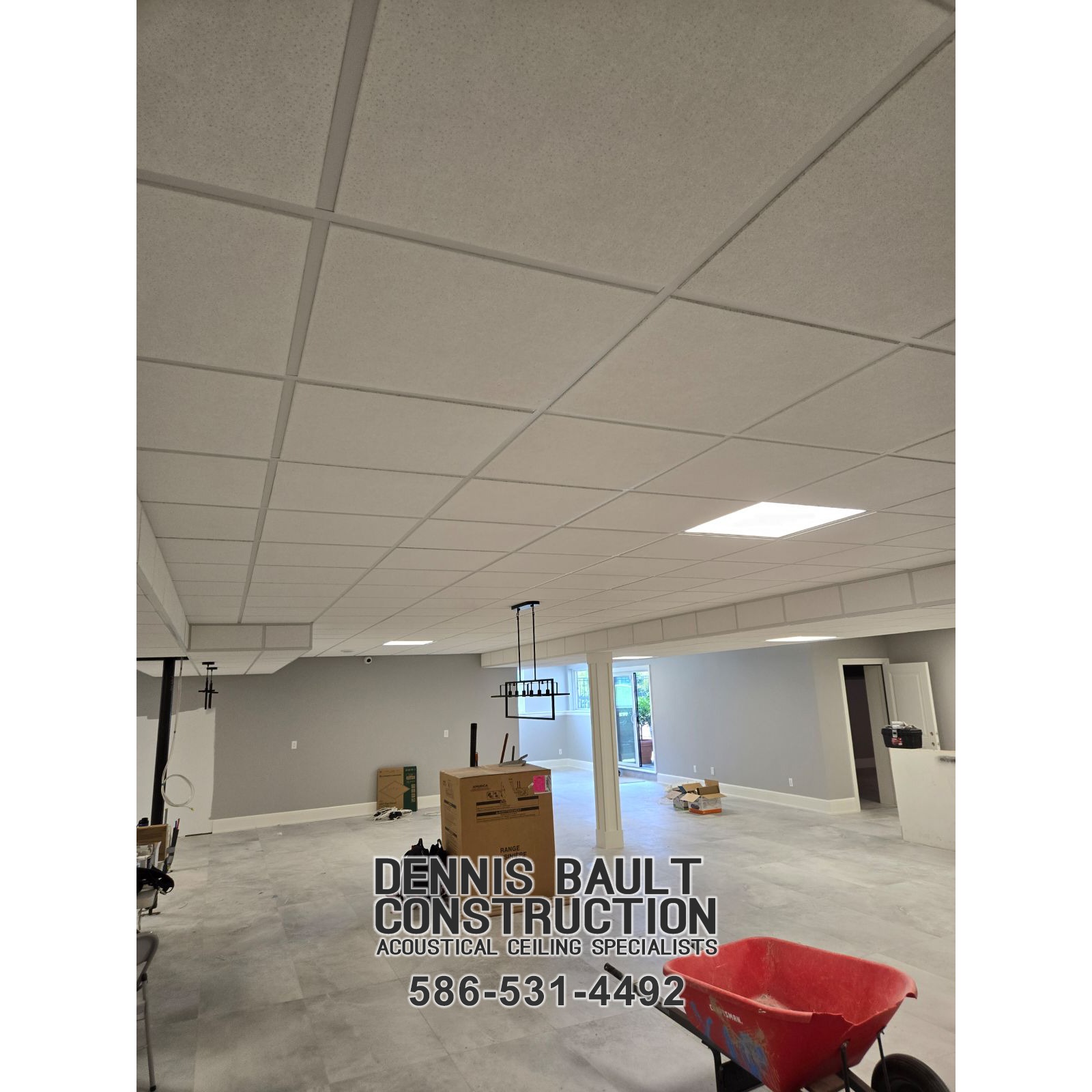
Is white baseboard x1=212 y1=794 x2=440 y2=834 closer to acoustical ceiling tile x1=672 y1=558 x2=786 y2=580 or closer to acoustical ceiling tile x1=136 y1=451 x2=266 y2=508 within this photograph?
acoustical ceiling tile x1=672 y1=558 x2=786 y2=580

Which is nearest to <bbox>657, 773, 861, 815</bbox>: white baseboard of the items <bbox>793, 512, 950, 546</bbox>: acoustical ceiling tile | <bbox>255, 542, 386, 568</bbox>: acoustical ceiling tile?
<bbox>793, 512, 950, 546</bbox>: acoustical ceiling tile

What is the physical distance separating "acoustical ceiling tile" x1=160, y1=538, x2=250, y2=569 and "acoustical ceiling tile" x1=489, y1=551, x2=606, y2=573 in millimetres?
1306

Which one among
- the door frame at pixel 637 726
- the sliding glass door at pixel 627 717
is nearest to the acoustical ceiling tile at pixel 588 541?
the door frame at pixel 637 726

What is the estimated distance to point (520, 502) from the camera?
282 cm

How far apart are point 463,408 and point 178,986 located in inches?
191

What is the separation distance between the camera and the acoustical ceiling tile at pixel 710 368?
1540mm

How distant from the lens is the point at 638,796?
40.4 ft

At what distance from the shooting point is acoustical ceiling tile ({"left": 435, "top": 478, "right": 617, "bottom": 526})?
2633 millimetres

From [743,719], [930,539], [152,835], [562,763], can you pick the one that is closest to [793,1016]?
[930,539]

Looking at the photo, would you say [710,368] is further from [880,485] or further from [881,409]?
[880,485]

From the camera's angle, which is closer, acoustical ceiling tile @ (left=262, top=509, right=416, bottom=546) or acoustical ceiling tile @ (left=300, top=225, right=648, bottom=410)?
acoustical ceiling tile @ (left=300, top=225, right=648, bottom=410)

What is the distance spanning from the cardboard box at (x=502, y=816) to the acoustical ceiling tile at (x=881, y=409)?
433 centimetres

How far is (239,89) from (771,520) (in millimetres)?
2900

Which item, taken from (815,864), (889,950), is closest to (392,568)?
(889,950)
